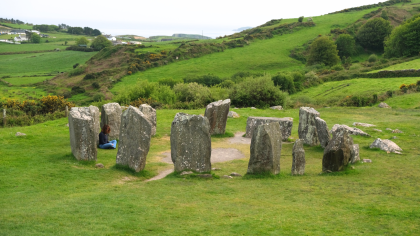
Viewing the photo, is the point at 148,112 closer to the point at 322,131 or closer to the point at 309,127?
the point at 309,127

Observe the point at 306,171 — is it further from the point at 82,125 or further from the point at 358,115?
the point at 358,115

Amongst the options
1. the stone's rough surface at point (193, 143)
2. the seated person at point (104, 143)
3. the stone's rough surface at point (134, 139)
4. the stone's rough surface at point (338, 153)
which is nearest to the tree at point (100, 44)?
the seated person at point (104, 143)

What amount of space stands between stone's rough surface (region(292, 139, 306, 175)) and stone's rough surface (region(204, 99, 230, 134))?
32.4 ft

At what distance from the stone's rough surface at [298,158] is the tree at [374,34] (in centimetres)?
8953

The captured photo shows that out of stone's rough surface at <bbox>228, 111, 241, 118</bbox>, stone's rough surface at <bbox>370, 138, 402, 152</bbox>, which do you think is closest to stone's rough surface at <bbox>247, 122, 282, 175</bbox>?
stone's rough surface at <bbox>370, 138, 402, 152</bbox>

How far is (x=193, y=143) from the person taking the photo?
15.2 meters

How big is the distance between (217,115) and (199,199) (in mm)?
12967

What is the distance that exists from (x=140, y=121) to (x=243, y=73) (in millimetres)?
62880

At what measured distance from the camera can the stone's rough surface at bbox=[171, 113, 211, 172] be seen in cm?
1517

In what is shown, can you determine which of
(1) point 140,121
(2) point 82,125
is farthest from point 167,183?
(2) point 82,125

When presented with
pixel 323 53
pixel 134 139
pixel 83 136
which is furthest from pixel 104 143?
pixel 323 53

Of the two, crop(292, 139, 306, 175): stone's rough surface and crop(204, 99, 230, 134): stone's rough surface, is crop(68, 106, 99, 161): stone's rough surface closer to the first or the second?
crop(292, 139, 306, 175): stone's rough surface

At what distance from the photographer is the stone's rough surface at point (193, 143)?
15.2 meters

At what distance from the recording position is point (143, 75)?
79062 mm
